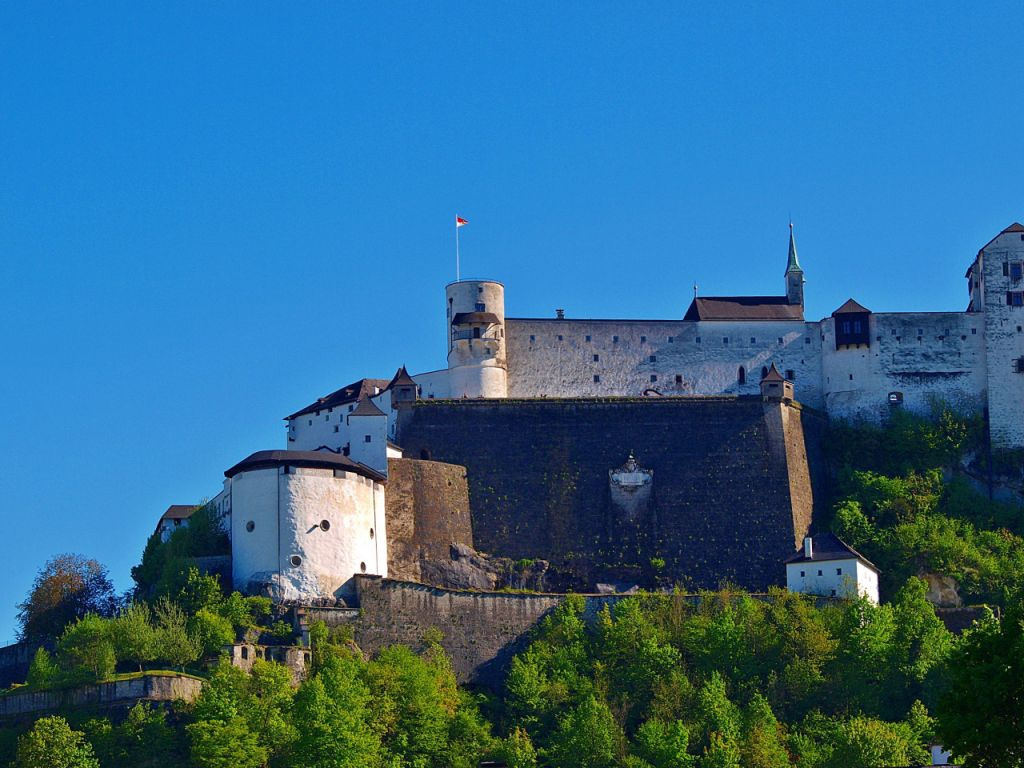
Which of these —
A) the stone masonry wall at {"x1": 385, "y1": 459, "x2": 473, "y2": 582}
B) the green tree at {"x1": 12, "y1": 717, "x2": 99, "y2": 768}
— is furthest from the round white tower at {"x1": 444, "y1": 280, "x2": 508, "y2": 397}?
the green tree at {"x1": 12, "y1": 717, "x2": 99, "y2": 768}

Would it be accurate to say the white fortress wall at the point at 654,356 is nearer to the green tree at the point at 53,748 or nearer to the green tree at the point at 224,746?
the green tree at the point at 224,746

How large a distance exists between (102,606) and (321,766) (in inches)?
617

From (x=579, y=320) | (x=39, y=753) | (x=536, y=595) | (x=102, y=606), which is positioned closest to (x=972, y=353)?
(x=579, y=320)

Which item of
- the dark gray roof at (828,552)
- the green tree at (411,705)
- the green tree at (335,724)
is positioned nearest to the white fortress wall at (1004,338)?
the dark gray roof at (828,552)

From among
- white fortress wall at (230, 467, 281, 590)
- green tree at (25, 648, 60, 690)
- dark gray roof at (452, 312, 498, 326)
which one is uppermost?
dark gray roof at (452, 312, 498, 326)

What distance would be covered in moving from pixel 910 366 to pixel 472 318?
17470 mm

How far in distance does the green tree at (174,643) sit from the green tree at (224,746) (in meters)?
3.79

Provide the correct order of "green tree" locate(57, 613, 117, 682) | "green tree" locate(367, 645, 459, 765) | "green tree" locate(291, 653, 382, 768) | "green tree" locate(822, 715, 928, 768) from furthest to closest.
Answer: "green tree" locate(367, 645, 459, 765) < "green tree" locate(57, 613, 117, 682) < "green tree" locate(822, 715, 928, 768) < "green tree" locate(291, 653, 382, 768)

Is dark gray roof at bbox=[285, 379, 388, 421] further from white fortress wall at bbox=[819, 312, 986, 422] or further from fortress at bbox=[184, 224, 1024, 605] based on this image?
white fortress wall at bbox=[819, 312, 986, 422]

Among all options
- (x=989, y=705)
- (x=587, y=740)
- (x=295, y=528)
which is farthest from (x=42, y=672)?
(x=989, y=705)

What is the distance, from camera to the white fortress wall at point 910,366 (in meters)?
85.9

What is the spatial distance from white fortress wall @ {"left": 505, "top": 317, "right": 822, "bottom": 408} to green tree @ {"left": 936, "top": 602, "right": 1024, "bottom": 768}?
1623 inches

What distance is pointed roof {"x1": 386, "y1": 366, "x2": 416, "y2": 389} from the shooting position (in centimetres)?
8200

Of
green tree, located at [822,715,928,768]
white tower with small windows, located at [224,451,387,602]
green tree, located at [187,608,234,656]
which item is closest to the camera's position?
green tree, located at [822,715,928,768]
